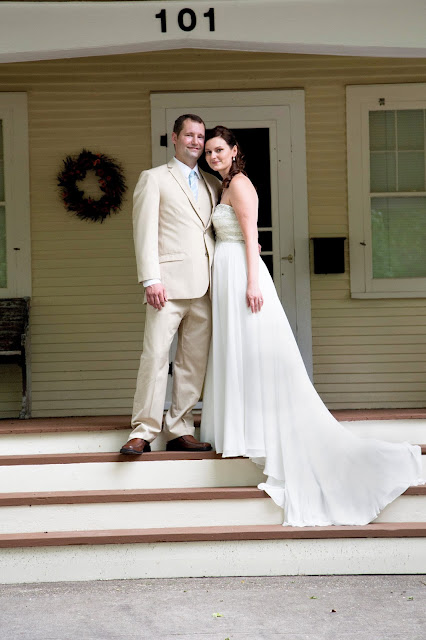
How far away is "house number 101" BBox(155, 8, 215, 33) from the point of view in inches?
203

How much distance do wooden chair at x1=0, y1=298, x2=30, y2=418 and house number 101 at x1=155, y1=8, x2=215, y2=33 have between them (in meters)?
2.55

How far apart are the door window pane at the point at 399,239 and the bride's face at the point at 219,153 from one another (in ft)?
7.89

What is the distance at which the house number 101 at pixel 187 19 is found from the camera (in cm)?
516

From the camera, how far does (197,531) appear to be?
4.45 meters

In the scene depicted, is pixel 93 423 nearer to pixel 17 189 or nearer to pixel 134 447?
pixel 134 447

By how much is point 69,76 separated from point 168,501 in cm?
379

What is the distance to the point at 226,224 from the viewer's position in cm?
487

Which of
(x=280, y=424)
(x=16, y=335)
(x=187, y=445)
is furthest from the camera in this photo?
(x=16, y=335)

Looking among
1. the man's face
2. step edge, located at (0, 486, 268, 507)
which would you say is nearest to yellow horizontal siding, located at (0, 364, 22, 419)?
step edge, located at (0, 486, 268, 507)

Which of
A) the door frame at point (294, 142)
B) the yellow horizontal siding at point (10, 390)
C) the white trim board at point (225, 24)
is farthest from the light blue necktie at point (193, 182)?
the yellow horizontal siding at point (10, 390)

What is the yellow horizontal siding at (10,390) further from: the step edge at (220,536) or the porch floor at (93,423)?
the step edge at (220,536)

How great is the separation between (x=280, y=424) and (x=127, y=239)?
274 centimetres

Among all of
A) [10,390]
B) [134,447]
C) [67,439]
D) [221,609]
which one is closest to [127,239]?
[10,390]

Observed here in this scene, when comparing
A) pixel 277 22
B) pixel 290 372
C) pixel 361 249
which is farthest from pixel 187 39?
pixel 361 249
